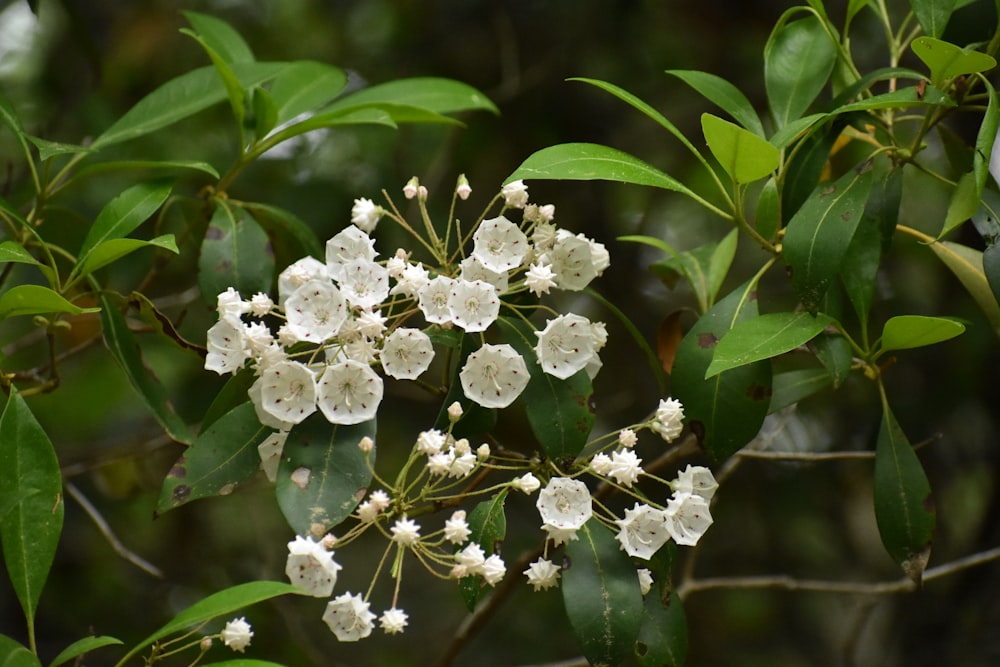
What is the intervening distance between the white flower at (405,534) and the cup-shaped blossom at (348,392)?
13cm

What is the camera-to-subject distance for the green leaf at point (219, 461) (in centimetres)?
114

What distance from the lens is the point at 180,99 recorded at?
1566mm

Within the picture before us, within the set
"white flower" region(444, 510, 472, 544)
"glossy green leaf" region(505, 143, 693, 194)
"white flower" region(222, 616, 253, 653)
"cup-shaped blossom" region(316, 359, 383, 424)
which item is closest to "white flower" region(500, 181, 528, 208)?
"glossy green leaf" region(505, 143, 693, 194)

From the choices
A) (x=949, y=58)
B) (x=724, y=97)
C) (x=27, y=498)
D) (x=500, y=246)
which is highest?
(x=949, y=58)

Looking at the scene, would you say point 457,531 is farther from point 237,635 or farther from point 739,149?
point 739,149

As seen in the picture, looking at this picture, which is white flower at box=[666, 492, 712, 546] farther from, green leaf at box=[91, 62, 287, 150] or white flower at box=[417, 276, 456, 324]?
green leaf at box=[91, 62, 287, 150]

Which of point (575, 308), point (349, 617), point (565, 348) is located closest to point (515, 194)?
point (565, 348)

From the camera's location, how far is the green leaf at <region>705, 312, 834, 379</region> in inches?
43.3

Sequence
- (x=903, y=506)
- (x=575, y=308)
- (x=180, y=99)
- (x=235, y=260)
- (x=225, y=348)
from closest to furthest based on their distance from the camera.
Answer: (x=225, y=348) < (x=903, y=506) < (x=235, y=260) < (x=180, y=99) < (x=575, y=308)

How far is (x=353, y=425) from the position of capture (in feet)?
3.84

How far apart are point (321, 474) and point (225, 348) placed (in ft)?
0.62

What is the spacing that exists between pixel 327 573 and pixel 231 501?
2376mm

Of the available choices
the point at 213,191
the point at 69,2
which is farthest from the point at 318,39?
the point at 213,191

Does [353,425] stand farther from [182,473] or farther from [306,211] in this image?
[306,211]
